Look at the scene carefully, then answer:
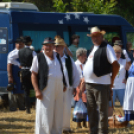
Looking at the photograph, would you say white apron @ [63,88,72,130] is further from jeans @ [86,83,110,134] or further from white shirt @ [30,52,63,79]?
white shirt @ [30,52,63,79]

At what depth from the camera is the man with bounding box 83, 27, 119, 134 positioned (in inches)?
268

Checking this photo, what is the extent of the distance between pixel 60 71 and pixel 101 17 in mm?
6283

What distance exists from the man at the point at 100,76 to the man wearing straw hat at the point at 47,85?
19.3 inches

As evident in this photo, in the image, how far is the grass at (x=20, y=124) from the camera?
8.44m

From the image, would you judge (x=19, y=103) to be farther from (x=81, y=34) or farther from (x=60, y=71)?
(x=60, y=71)

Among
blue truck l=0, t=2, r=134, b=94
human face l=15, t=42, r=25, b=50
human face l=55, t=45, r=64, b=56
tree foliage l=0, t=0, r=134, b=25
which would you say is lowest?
human face l=55, t=45, r=64, b=56

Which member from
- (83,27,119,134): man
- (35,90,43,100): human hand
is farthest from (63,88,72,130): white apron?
(35,90,43,100): human hand

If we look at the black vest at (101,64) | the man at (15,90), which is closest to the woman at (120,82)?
the black vest at (101,64)

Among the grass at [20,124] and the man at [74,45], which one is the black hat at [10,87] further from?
the man at [74,45]

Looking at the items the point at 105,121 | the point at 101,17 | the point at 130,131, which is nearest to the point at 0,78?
the point at 101,17

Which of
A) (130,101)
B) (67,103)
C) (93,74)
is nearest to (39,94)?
(93,74)

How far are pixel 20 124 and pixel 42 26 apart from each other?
11.8 ft

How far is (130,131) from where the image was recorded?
844cm

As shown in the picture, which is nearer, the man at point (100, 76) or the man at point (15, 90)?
the man at point (100, 76)
